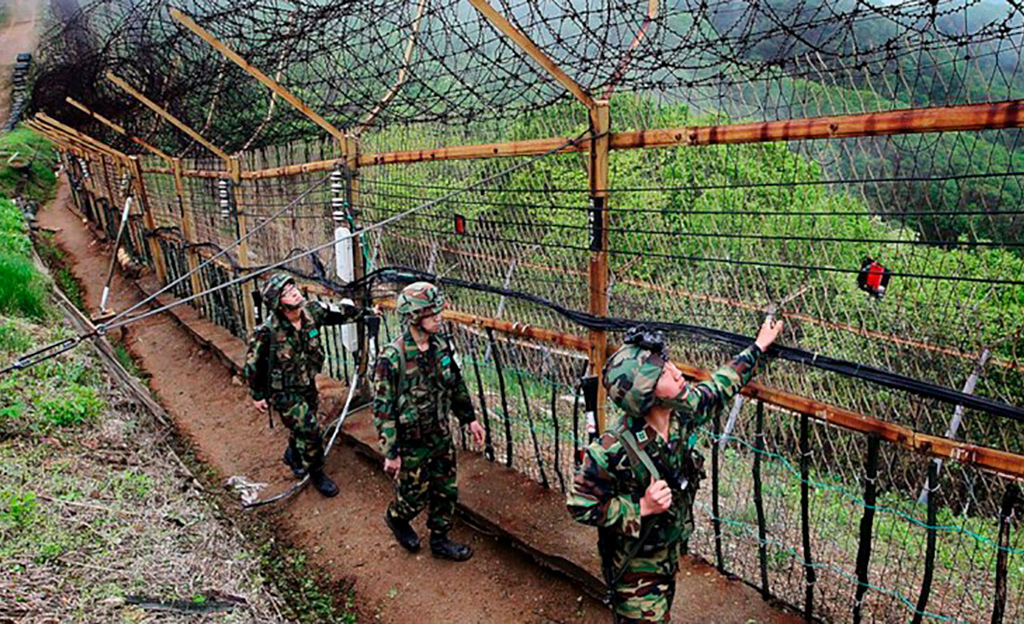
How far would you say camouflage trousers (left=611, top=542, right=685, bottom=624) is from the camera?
2438 millimetres

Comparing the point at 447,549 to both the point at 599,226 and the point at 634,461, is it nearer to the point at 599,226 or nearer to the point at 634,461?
the point at 634,461

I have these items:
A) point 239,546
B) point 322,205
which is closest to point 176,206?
point 322,205

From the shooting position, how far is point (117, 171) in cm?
1434

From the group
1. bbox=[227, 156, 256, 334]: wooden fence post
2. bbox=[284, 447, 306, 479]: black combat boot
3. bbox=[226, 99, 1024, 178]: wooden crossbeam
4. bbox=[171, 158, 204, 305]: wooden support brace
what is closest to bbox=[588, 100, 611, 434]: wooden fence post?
bbox=[226, 99, 1024, 178]: wooden crossbeam

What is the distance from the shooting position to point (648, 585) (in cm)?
245

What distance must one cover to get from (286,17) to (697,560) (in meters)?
4.67

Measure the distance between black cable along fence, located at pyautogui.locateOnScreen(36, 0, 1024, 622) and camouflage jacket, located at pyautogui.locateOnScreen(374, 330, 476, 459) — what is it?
0.56m

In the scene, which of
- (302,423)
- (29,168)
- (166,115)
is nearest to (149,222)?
(166,115)

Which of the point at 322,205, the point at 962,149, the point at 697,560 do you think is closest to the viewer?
the point at 962,149

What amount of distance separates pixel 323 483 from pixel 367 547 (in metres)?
0.84

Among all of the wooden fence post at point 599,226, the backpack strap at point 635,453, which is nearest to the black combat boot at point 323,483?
the wooden fence post at point 599,226

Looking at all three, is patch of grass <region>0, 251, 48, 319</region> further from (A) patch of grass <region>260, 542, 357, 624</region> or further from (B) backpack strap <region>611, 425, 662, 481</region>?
(B) backpack strap <region>611, 425, 662, 481</region>

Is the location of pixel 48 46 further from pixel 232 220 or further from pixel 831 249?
pixel 831 249

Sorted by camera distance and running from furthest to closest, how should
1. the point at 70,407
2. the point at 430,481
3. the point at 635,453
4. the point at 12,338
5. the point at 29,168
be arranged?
the point at 29,168 → the point at 12,338 → the point at 70,407 → the point at 430,481 → the point at 635,453
